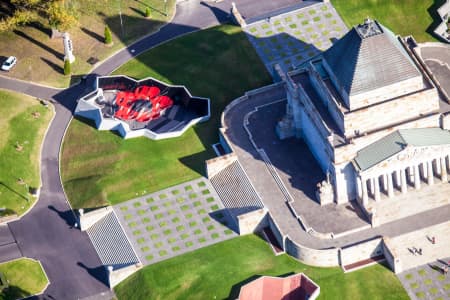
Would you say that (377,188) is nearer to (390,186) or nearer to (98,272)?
(390,186)

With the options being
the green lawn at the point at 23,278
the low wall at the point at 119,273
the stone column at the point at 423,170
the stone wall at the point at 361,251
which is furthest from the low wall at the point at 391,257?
the green lawn at the point at 23,278

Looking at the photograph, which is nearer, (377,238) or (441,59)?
(377,238)

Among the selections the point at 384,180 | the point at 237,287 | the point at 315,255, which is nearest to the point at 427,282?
the point at 315,255

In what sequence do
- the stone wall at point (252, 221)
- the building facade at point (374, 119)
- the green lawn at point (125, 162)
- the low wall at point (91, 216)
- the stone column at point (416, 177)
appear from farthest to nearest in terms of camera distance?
the green lawn at point (125, 162)
the low wall at point (91, 216)
the stone wall at point (252, 221)
the stone column at point (416, 177)
the building facade at point (374, 119)

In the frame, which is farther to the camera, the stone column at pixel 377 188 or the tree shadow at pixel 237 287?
the stone column at pixel 377 188

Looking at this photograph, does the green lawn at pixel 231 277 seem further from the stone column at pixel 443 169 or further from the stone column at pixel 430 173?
the stone column at pixel 443 169

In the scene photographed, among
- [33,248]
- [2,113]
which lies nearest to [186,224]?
[33,248]

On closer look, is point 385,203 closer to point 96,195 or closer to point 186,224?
point 186,224
